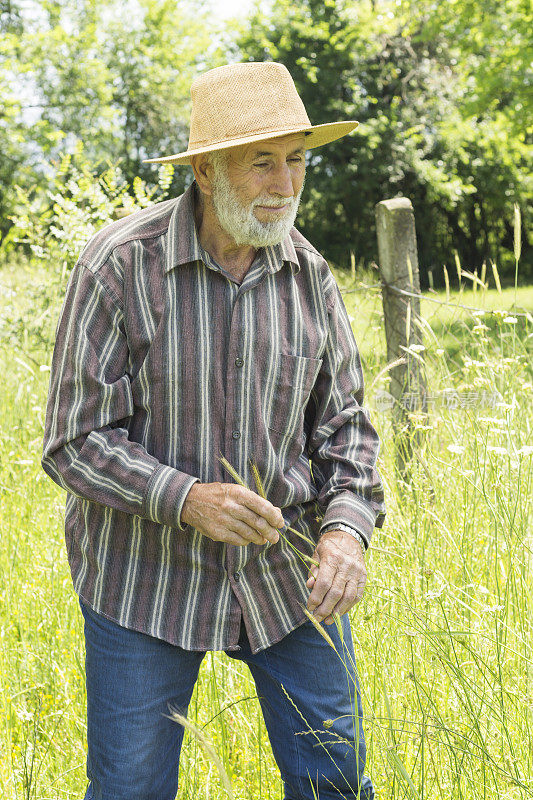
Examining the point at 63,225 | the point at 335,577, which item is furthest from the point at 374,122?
the point at 335,577

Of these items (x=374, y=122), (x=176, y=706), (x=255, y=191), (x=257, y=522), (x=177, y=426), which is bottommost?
(x=176, y=706)

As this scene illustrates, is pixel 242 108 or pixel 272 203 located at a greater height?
pixel 242 108

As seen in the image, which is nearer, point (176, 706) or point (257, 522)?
point (257, 522)

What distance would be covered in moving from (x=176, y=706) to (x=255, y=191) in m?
1.14

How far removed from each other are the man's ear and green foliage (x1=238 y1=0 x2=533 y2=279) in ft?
54.1

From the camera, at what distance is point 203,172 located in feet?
6.21

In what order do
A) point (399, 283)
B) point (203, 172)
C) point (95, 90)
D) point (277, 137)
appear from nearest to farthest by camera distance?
point (277, 137)
point (203, 172)
point (399, 283)
point (95, 90)

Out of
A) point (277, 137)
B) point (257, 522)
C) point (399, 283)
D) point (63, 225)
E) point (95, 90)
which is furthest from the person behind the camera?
point (95, 90)

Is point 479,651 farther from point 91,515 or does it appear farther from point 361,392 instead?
point 91,515

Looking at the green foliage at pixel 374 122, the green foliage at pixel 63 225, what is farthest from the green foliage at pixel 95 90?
the green foliage at pixel 63 225

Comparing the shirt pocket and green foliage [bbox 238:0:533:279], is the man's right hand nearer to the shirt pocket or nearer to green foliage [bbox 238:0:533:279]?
the shirt pocket

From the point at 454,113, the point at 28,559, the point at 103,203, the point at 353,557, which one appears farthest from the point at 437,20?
the point at 353,557

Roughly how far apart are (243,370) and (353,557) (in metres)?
0.47

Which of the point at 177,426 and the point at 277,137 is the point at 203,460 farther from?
the point at 277,137
